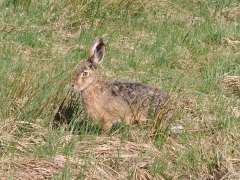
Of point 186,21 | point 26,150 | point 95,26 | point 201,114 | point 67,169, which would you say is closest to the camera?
point 67,169

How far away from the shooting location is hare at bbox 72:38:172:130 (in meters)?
7.29

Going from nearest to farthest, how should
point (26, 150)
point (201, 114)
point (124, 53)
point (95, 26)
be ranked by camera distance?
point (26, 150)
point (201, 114)
point (124, 53)
point (95, 26)

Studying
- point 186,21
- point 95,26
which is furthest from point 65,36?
point 186,21

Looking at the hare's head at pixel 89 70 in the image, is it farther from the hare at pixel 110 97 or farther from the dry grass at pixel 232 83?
the dry grass at pixel 232 83

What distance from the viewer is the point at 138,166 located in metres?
6.25

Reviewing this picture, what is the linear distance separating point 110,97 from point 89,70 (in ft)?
1.19

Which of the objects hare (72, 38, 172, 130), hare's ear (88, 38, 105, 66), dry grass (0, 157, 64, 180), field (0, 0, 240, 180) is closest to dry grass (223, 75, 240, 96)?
field (0, 0, 240, 180)

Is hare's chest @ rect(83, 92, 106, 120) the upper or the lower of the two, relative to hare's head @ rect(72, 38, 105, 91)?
lower

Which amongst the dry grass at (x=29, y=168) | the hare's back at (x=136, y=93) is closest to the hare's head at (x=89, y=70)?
the hare's back at (x=136, y=93)

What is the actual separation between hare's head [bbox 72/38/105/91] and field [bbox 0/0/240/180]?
0.15 meters

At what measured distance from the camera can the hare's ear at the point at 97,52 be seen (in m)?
7.52

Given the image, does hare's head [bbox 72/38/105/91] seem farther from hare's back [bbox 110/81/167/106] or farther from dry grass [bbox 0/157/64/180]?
dry grass [bbox 0/157/64/180]

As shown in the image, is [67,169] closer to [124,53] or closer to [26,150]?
[26,150]

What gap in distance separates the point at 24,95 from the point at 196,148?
67.1 inches
